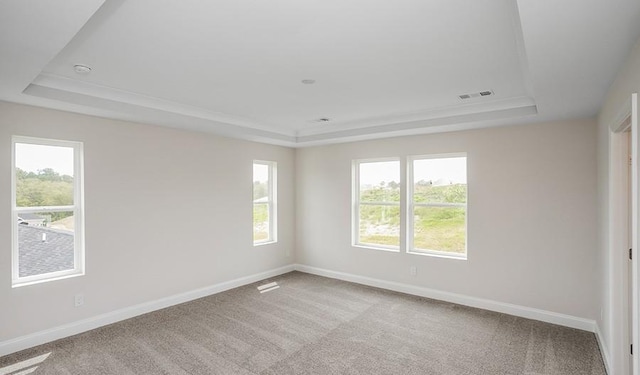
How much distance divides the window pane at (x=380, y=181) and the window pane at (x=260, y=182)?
1658mm

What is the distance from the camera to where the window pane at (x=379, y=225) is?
208 inches

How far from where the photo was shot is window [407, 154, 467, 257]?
15.3 feet

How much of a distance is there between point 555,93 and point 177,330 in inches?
168

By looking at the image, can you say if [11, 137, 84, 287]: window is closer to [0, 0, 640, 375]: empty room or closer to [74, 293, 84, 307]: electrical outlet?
[0, 0, 640, 375]: empty room

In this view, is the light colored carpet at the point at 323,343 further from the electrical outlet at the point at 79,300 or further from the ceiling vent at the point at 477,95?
the ceiling vent at the point at 477,95

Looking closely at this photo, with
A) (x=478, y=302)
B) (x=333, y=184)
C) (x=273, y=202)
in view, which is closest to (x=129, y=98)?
(x=273, y=202)

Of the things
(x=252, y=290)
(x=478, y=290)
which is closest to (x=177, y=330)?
(x=252, y=290)

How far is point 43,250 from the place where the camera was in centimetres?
347

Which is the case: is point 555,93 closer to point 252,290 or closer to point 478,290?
point 478,290

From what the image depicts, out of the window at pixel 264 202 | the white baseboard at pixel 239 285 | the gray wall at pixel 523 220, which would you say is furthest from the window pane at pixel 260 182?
the gray wall at pixel 523 220

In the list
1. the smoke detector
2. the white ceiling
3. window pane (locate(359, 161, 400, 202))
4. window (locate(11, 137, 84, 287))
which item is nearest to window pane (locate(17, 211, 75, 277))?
window (locate(11, 137, 84, 287))

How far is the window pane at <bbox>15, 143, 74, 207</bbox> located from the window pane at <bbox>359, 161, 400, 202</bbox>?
3.96 m

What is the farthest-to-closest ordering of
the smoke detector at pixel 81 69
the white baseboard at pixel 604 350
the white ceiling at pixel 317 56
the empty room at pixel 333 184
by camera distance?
the white baseboard at pixel 604 350 → the smoke detector at pixel 81 69 → the empty room at pixel 333 184 → the white ceiling at pixel 317 56

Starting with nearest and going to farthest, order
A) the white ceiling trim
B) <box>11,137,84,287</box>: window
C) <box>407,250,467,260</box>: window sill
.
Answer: the white ceiling trim, <box>11,137,84,287</box>: window, <box>407,250,467,260</box>: window sill
